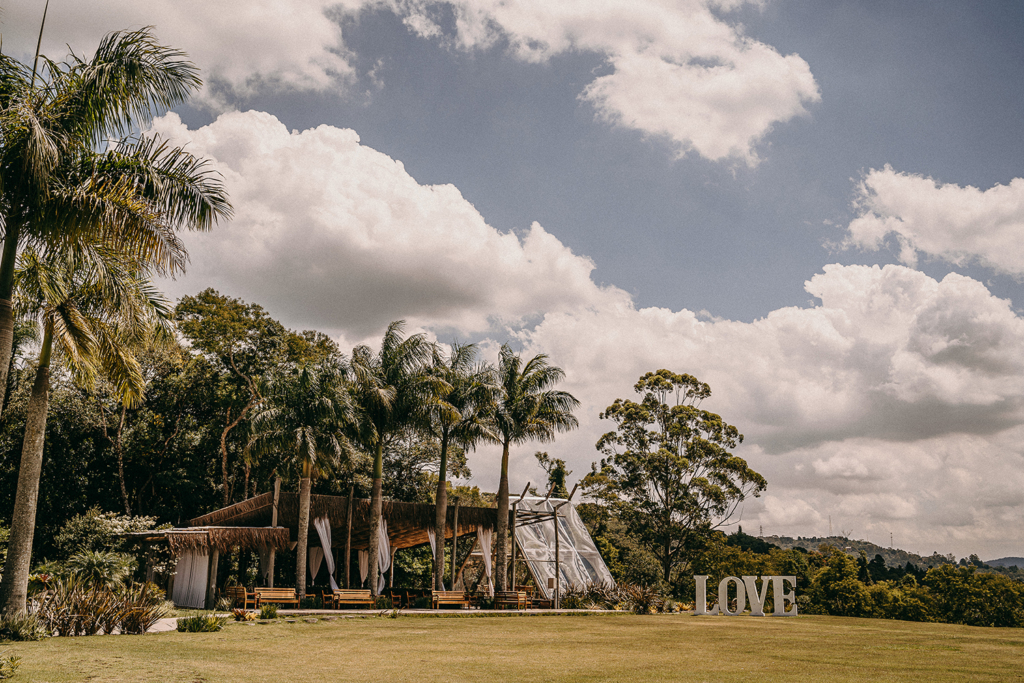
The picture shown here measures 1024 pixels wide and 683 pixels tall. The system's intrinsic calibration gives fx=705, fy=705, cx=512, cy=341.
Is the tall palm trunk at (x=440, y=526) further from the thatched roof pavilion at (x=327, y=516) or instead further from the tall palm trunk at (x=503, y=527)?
the tall palm trunk at (x=503, y=527)

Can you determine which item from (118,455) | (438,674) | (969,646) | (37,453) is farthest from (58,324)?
(118,455)

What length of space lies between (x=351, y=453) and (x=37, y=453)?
13.7 meters

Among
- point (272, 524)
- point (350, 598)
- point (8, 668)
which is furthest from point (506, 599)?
point (8, 668)

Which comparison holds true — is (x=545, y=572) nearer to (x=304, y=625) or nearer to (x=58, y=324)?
(x=304, y=625)

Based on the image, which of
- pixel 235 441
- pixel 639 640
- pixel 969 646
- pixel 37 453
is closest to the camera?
pixel 37 453

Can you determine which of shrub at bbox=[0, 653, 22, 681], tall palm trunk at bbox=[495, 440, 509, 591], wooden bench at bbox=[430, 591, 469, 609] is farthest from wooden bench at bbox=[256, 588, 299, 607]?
shrub at bbox=[0, 653, 22, 681]

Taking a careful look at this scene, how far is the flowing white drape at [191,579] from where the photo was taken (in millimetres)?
22766

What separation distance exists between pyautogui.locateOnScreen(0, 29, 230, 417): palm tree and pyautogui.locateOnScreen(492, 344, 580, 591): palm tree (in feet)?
57.9

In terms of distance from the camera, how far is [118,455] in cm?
2920

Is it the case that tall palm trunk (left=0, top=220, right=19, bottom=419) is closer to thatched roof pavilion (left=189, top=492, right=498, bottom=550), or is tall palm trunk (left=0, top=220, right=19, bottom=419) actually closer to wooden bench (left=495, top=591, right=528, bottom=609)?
thatched roof pavilion (left=189, top=492, right=498, bottom=550)

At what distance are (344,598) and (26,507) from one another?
41.8ft

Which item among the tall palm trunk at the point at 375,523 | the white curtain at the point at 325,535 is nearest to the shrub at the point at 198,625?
the tall palm trunk at the point at 375,523

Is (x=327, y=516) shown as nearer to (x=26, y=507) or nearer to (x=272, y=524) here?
(x=272, y=524)

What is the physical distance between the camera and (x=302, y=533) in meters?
23.8
